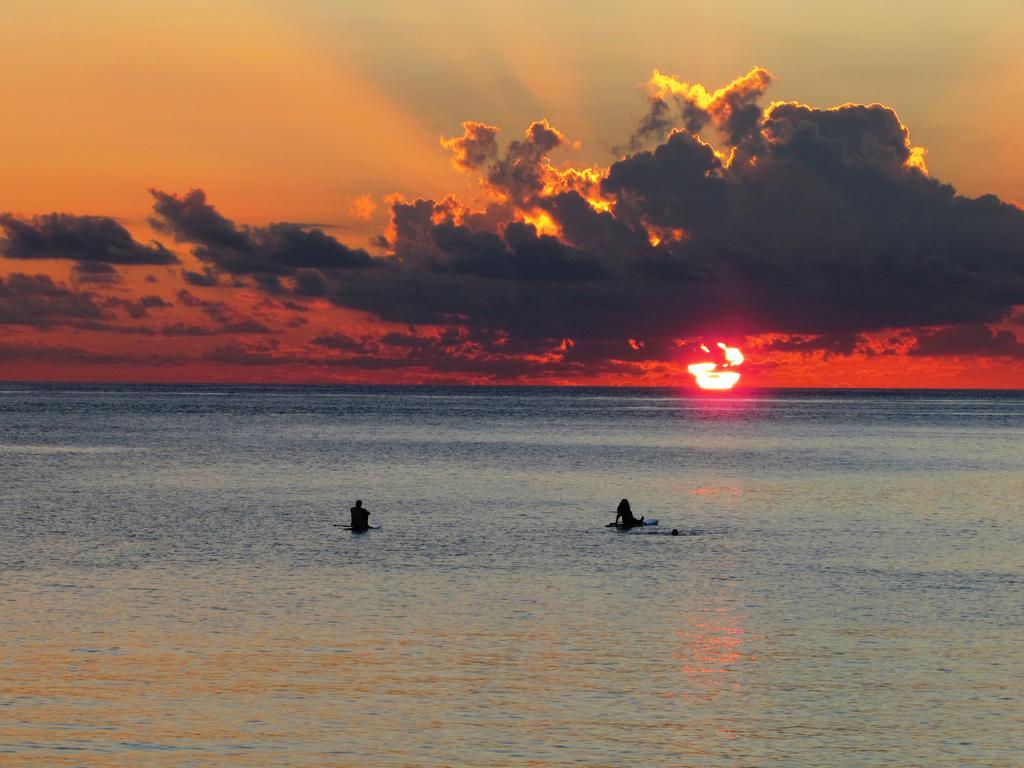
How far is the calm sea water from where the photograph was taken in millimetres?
24969

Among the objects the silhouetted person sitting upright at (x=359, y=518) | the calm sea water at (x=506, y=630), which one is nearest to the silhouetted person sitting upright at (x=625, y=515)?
the calm sea water at (x=506, y=630)

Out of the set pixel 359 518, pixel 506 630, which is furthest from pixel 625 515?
pixel 506 630

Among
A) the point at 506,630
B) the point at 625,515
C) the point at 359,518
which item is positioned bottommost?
the point at 506,630

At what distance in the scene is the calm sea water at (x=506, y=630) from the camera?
24969mm

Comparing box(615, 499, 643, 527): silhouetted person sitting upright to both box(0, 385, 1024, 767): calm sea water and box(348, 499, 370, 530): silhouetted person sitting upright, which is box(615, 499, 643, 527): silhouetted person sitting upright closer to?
box(0, 385, 1024, 767): calm sea water

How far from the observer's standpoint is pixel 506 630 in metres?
34.6

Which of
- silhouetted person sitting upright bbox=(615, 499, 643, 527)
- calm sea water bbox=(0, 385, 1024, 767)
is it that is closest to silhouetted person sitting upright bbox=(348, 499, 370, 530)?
calm sea water bbox=(0, 385, 1024, 767)

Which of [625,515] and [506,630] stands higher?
[625,515]

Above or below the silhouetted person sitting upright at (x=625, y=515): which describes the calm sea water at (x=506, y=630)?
below

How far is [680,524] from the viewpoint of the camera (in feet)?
207

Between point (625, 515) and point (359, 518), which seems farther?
point (625, 515)

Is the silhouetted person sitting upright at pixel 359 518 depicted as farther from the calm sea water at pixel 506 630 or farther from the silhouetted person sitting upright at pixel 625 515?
the silhouetted person sitting upright at pixel 625 515

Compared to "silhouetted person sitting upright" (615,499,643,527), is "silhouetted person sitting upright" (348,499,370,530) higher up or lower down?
lower down

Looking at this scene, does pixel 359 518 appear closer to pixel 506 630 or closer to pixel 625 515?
pixel 625 515
